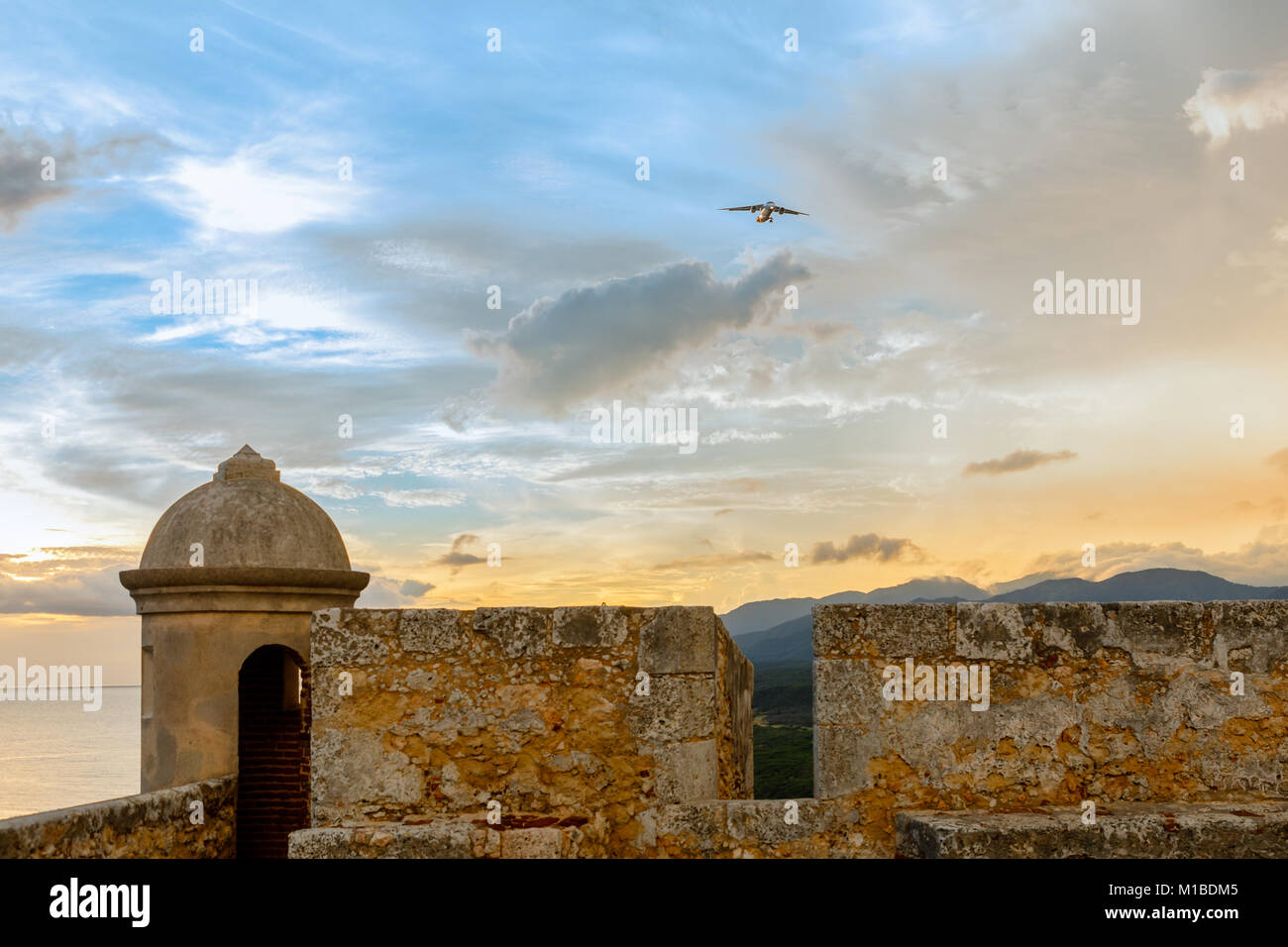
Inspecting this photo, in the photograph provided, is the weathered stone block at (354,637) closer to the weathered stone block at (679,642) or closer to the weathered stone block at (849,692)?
the weathered stone block at (679,642)

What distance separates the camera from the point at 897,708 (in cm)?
491

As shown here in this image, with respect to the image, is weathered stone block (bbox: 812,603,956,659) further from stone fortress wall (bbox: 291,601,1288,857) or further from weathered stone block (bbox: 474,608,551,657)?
weathered stone block (bbox: 474,608,551,657)

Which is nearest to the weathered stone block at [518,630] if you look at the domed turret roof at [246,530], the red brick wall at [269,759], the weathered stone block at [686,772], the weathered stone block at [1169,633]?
the weathered stone block at [686,772]

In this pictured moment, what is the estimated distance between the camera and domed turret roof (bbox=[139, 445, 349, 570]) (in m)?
7.55

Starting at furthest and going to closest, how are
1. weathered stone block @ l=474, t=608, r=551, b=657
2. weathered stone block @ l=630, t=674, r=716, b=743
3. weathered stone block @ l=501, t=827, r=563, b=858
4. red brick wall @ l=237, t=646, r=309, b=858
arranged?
red brick wall @ l=237, t=646, r=309, b=858 → weathered stone block @ l=474, t=608, r=551, b=657 → weathered stone block @ l=630, t=674, r=716, b=743 → weathered stone block @ l=501, t=827, r=563, b=858

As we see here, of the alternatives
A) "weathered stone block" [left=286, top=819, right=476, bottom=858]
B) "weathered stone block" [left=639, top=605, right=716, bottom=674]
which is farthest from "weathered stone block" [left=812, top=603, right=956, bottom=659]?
"weathered stone block" [left=286, top=819, right=476, bottom=858]

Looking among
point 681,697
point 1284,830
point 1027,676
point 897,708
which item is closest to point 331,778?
point 681,697

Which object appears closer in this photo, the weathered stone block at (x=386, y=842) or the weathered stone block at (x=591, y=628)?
the weathered stone block at (x=386, y=842)

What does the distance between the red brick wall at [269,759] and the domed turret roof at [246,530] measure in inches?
33.2

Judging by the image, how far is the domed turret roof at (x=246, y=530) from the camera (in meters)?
7.55

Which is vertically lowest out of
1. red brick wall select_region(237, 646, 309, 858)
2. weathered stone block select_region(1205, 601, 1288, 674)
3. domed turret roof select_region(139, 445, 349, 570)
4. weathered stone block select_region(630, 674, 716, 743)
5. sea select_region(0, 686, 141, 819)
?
sea select_region(0, 686, 141, 819)

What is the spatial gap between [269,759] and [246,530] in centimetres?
187

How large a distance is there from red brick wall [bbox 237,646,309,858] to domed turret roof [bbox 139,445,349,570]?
0.84 metres
